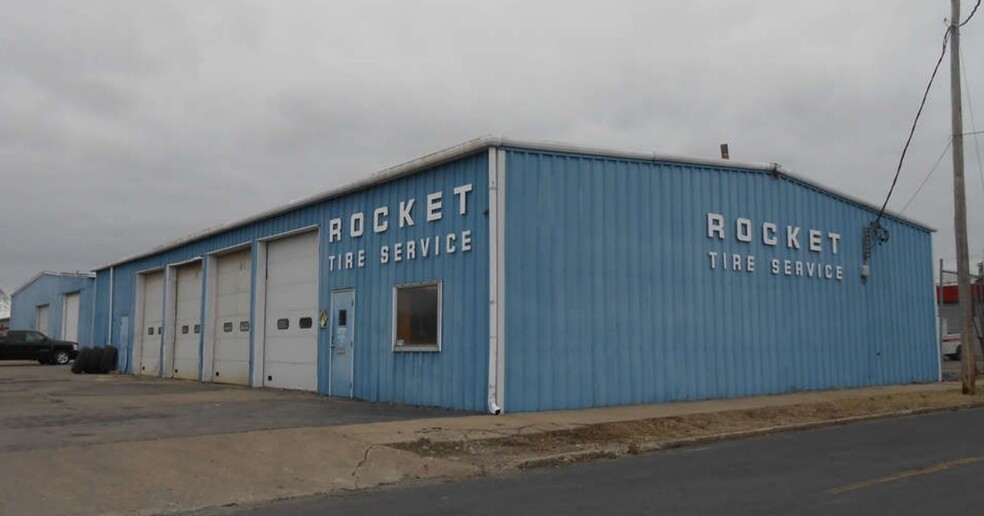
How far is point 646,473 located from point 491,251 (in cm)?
631

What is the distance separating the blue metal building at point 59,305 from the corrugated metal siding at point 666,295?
3157cm

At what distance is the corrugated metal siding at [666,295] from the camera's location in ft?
52.2

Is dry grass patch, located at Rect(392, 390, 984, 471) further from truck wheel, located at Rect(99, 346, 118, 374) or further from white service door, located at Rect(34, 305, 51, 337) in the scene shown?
white service door, located at Rect(34, 305, 51, 337)

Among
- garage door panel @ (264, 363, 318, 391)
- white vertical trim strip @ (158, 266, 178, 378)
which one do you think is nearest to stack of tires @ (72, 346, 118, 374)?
white vertical trim strip @ (158, 266, 178, 378)

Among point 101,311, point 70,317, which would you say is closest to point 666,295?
point 101,311

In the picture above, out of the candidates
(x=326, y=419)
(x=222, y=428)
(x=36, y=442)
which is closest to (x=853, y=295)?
(x=326, y=419)

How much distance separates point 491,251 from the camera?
1541cm

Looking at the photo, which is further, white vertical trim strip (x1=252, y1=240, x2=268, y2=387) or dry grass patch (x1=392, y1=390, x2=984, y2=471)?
Answer: white vertical trim strip (x1=252, y1=240, x2=268, y2=387)

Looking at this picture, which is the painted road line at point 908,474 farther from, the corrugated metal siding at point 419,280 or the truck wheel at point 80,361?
the truck wheel at point 80,361

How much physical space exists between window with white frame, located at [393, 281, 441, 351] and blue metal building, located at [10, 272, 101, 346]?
28.2 m

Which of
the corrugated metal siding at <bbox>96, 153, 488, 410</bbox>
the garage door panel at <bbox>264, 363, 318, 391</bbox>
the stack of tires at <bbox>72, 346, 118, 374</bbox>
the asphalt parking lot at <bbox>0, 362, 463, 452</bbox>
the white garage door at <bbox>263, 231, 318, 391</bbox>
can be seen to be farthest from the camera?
the stack of tires at <bbox>72, 346, 118, 374</bbox>

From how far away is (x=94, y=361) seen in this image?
110 feet

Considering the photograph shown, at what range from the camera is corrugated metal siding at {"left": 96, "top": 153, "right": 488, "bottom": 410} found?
1577 centimetres

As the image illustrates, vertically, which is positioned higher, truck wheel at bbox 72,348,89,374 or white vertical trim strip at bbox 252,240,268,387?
white vertical trim strip at bbox 252,240,268,387
